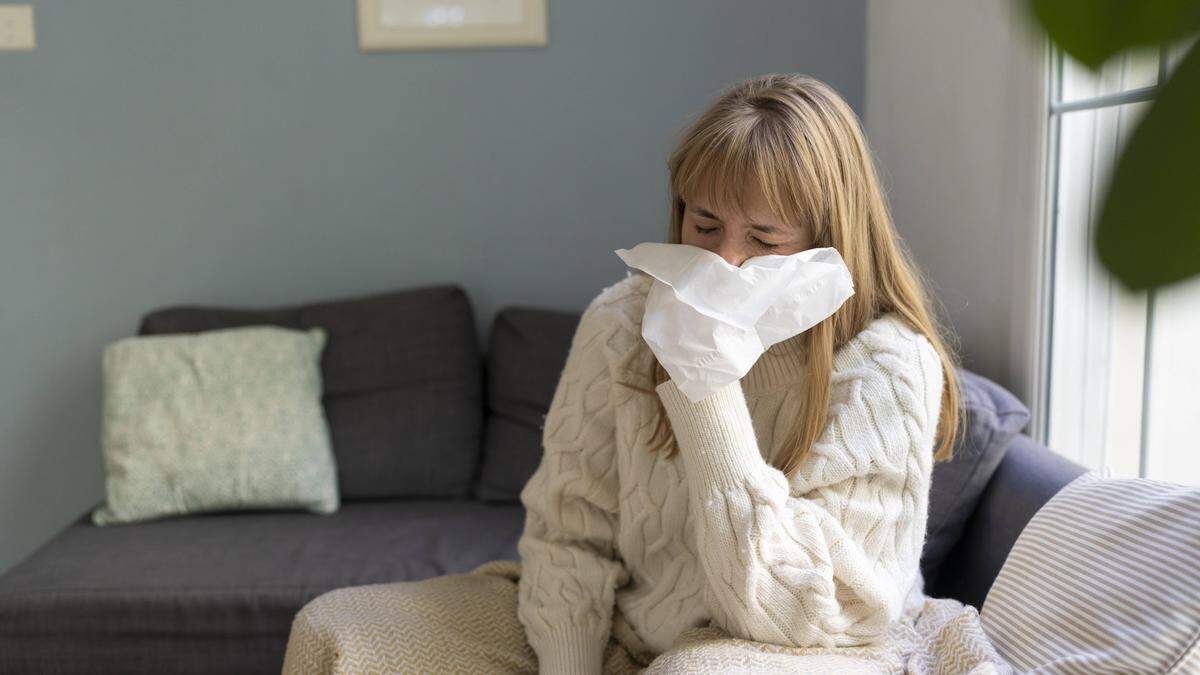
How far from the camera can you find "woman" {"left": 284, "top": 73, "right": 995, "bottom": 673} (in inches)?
44.9

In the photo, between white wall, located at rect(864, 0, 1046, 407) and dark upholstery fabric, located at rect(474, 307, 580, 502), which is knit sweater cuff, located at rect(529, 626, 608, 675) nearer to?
white wall, located at rect(864, 0, 1046, 407)

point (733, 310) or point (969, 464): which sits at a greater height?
point (733, 310)

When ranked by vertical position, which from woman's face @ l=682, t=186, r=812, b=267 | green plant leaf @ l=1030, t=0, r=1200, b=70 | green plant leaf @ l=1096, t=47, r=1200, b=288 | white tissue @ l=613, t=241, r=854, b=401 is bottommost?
white tissue @ l=613, t=241, r=854, b=401

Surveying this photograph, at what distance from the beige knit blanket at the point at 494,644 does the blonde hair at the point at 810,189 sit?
0.72ft

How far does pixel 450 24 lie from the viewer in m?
2.58

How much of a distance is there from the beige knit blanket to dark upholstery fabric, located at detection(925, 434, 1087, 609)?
0.21m

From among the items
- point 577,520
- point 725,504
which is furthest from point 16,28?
point 725,504

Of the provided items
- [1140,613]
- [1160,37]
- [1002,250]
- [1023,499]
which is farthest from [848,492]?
[1160,37]

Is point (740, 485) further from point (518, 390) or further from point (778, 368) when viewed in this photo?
point (518, 390)

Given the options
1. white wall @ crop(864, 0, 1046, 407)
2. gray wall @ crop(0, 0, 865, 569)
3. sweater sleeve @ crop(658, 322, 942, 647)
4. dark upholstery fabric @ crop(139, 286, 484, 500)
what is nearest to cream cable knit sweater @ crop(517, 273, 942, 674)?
sweater sleeve @ crop(658, 322, 942, 647)

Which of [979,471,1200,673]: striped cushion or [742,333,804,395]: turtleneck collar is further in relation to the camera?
[742,333,804,395]: turtleneck collar

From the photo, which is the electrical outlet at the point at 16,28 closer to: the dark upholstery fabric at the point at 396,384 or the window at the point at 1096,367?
the dark upholstery fabric at the point at 396,384

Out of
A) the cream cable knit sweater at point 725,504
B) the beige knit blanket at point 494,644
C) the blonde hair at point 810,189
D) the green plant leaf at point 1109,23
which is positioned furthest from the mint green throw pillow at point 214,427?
the green plant leaf at point 1109,23

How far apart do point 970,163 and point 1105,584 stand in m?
1.09
